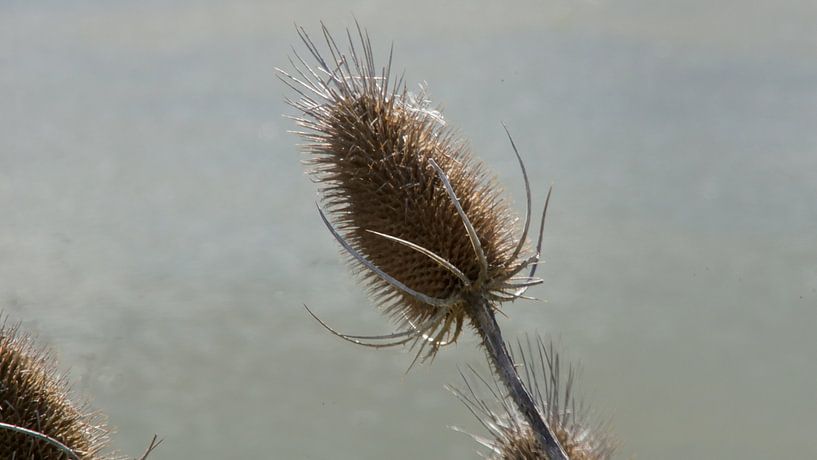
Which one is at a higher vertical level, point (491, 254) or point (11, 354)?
point (491, 254)

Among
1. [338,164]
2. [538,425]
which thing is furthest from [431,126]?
[538,425]

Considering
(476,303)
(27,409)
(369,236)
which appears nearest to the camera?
(476,303)

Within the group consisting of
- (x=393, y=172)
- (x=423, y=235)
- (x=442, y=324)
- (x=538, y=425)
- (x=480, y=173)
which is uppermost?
(x=480, y=173)

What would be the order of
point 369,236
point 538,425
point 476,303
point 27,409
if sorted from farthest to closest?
point 27,409
point 369,236
point 476,303
point 538,425

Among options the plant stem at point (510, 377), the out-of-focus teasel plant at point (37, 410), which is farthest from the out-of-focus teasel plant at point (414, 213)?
the out-of-focus teasel plant at point (37, 410)

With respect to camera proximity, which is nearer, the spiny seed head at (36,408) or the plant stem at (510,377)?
the plant stem at (510,377)

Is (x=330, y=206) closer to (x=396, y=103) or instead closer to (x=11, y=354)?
(x=396, y=103)

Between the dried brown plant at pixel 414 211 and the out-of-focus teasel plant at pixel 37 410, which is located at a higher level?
the dried brown plant at pixel 414 211

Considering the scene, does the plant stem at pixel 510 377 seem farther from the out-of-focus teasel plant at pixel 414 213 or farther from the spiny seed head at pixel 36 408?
the spiny seed head at pixel 36 408
